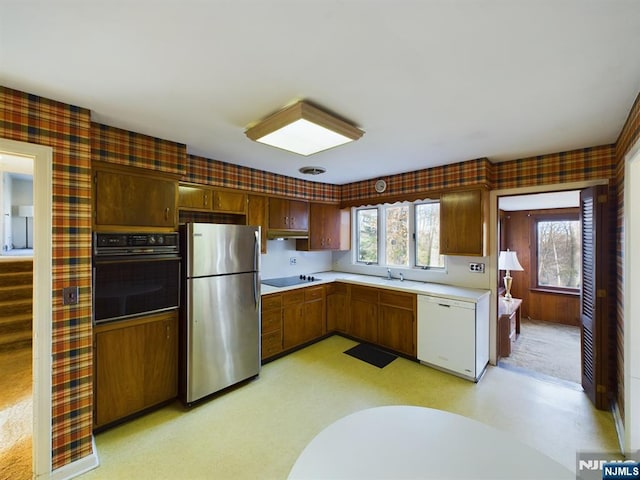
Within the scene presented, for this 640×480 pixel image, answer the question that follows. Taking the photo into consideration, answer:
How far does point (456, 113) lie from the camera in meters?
1.91

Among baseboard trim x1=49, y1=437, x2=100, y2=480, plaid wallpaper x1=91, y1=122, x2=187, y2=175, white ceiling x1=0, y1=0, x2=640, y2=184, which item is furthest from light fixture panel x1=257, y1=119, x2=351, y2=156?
baseboard trim x1=49, y1=437, x2=100, y2=480

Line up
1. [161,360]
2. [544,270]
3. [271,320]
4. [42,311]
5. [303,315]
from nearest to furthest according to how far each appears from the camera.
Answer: [42,311] → [161,360] → [271,320] → [303,315] → [544,270]

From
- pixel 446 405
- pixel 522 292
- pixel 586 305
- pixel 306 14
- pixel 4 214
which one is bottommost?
pixel 446 405

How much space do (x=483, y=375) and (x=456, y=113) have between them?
9.03 ft

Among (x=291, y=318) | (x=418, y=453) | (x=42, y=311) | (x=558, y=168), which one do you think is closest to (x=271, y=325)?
(x=291, y=318)

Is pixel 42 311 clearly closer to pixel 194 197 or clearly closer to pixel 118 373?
pixel 118 373

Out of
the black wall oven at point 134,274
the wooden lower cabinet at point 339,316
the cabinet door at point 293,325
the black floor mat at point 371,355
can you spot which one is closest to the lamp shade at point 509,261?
the wooden lower cabinet at point 339,316

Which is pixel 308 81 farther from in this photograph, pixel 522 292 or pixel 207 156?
pixel 522 292

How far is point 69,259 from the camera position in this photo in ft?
5.74

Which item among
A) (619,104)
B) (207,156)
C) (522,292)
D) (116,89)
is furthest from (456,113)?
(522,292)

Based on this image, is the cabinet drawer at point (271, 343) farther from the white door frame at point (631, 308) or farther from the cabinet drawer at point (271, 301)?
the white door frame at point (631, 308)

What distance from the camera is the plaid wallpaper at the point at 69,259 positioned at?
169 centimetres

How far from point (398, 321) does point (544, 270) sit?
12.6 feet

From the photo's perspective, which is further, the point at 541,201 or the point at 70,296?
the point at 541,201
